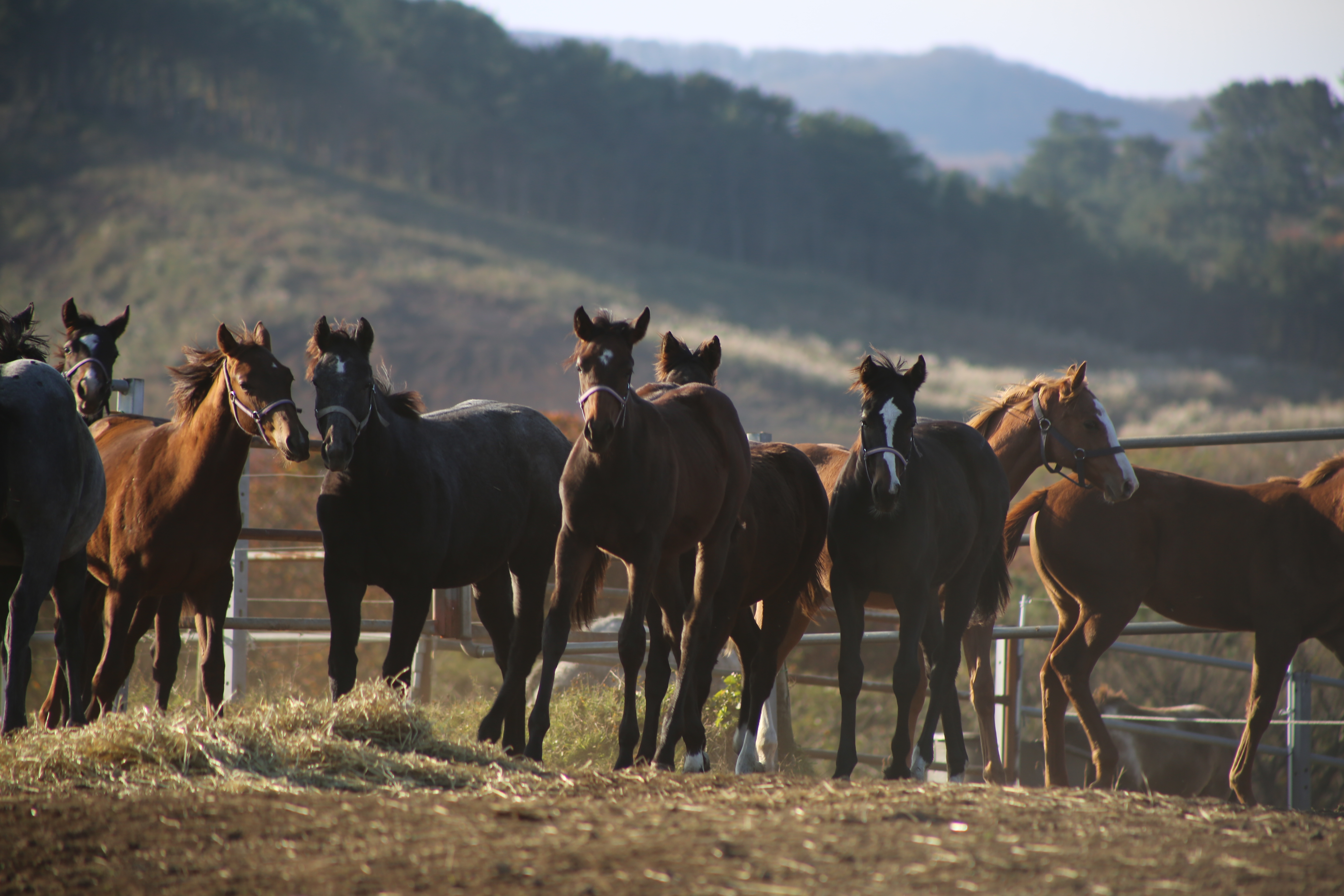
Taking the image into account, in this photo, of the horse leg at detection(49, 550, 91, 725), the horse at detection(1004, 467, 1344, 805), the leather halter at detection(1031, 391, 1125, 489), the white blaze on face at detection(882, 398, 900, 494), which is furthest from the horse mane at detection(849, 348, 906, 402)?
the horse leg at detection(49, 550, 91, 725)

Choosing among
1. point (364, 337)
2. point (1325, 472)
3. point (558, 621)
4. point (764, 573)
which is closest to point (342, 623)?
point (558, 621)

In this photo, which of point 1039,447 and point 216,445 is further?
point 1039,447

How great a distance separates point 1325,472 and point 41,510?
6703mm

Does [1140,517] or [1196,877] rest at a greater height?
[1140,517]

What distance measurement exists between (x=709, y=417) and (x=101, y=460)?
312 cm

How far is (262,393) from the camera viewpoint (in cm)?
532

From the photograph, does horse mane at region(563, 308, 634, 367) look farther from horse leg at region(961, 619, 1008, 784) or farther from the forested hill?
the forested hill

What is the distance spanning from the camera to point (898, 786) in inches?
170

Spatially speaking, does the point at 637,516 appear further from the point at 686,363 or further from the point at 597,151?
the point at 597,151

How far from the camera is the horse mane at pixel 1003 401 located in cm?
715

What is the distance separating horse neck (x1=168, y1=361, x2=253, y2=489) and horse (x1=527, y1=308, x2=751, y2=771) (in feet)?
5.30

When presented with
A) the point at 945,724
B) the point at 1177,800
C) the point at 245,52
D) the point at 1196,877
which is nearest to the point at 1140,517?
the point at 945,724

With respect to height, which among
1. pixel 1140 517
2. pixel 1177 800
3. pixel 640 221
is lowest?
pixel 1177 800

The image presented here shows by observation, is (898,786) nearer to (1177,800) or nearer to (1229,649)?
(1177,800)
